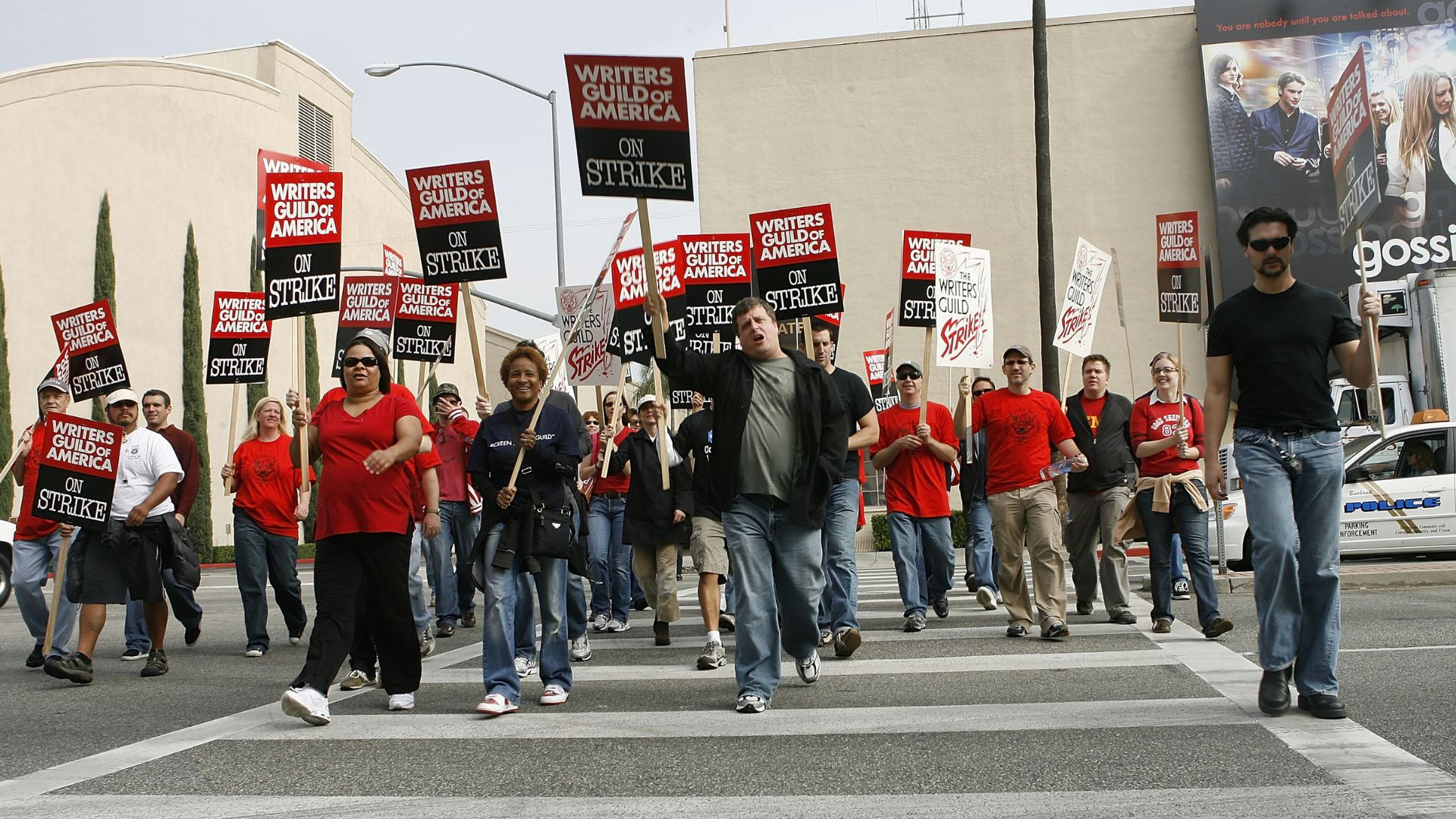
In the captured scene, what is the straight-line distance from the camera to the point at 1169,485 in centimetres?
920

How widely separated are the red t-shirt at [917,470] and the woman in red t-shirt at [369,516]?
431 centimetres

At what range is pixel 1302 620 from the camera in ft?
18.6

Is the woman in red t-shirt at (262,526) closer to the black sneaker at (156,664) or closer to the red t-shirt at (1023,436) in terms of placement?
the black sneaker at (156,664)

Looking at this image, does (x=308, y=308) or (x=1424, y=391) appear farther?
(x=1424, y=391)

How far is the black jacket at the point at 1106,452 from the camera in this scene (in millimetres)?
9891

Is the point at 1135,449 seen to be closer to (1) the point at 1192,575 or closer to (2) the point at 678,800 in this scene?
(1) the point at 1192,575

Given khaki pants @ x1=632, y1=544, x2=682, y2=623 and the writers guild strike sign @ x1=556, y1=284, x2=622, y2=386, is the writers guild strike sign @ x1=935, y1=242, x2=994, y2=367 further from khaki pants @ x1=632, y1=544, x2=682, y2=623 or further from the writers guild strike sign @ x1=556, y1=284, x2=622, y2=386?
khaki pants @ x1=632, y1=544, x2=682, y2=623

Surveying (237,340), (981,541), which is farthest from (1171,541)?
(237,340)

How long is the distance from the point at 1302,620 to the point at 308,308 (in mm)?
8093

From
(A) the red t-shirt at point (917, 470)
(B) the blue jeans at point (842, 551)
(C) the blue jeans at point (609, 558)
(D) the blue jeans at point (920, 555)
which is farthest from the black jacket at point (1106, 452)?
(C) the blue jeans at point (609, 558)

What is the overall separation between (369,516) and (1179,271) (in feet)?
29.3

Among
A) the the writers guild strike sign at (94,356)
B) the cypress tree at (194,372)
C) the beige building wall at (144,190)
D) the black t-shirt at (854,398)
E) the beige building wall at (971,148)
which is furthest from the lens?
the beige building wall at (971,148)

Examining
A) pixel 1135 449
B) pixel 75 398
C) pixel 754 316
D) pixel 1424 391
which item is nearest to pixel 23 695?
pixel 75 398

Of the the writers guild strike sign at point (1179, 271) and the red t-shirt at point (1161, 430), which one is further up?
the the writers guild strike sign at point (1179, 271)
